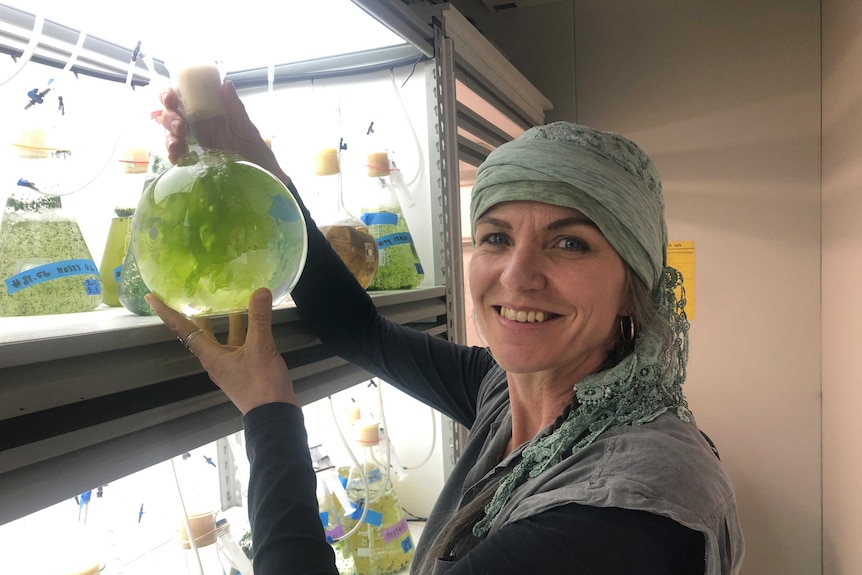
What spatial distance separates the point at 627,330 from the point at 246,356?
567 mm

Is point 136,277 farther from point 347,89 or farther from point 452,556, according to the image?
point 347,89

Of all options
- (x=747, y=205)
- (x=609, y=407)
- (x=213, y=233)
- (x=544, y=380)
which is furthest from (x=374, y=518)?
(x=747, y=205)

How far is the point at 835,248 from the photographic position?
188 centimetres

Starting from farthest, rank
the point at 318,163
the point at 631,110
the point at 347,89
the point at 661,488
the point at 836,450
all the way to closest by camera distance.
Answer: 1. the point at 631,110
2. the point at 836,450
3. the point at 347,89
4. the point at 318,163
5. the point at 661,488

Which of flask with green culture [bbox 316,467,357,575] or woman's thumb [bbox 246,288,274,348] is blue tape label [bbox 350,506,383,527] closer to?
flask with green culture [bbox 316,467,357,575]

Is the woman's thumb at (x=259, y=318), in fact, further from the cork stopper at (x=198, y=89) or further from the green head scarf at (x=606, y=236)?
the green head scarf at (x=606, y=236)

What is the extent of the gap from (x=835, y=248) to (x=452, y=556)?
1.79m

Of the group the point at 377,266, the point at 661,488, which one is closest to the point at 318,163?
the point at 377,266

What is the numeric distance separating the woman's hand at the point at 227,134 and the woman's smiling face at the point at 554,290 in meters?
0.35

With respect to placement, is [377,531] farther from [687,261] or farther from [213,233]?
[687,261]

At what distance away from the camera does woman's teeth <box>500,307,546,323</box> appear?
82cm

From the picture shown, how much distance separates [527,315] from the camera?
32.6 inches

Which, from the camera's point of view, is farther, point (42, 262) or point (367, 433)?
point (367, 433)

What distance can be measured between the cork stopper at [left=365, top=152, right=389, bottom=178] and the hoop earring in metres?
0.52
